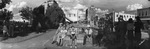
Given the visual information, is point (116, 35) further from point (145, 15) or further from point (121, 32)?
point (145, 15)

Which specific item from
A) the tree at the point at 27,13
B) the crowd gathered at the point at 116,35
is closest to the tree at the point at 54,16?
the tree at the point at 27,13

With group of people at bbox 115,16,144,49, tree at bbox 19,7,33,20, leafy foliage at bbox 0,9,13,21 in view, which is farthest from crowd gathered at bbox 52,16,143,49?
tree at bbox 19,7,33,20

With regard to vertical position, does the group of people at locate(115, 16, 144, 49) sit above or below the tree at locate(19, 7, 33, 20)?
below

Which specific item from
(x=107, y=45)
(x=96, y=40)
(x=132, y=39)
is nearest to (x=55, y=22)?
(x=96, y=40)

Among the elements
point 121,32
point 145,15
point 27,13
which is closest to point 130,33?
point 121,32

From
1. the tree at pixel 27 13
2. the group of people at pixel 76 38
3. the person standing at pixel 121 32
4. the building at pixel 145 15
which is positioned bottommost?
the group of people at pixel 76 38

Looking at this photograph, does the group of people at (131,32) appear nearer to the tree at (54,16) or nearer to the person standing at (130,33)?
the person standing at (130,33)

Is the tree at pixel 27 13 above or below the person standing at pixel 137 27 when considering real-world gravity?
above

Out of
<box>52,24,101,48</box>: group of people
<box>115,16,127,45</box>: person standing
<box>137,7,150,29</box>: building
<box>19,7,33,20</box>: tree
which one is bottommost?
<box>52,24,101,48</box>: group of people

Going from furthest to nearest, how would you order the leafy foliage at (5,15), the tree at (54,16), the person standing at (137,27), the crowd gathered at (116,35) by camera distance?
1. the tree at (54,16)
2. the leafy foliage at (5,15)
3. the crowd gathered at (116,35)
4. the person standing at (137,27)

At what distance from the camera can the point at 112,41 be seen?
10.6 metres

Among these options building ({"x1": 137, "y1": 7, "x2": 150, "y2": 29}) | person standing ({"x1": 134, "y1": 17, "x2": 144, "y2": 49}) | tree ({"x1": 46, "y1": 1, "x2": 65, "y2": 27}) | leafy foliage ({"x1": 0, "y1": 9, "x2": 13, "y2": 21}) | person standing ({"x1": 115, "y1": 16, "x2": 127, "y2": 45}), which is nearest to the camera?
person standing ({"x1": 134, "y1": 17, "x2": 144, "y2": 49})

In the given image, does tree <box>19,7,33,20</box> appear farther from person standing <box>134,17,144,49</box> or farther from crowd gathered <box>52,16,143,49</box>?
person standing <box>134,17,144,49</box>

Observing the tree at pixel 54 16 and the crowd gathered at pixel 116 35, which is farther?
the tree at pixel 54 16
